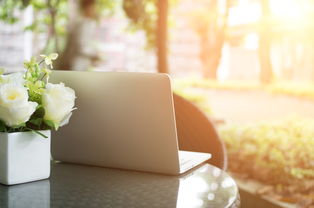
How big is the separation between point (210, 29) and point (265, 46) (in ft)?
1.63

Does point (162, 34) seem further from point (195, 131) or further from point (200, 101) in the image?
point (195, 131)

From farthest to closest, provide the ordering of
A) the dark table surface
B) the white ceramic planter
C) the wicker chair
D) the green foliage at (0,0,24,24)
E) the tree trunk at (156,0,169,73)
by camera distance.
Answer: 1. the green foliage at (0,0,24,24)
2. the tree trunk at (156,0,169,73)
3. the wicker chair
4. the white ceramic planter
5. the dark table surface

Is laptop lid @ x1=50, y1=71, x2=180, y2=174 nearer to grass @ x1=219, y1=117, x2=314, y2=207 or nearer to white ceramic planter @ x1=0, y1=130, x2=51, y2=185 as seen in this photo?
white ceramic planter @ x1=0, y1=130, x2=51, y2=185

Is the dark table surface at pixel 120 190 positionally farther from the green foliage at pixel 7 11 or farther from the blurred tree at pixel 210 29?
the green foliage at pixel 7 11

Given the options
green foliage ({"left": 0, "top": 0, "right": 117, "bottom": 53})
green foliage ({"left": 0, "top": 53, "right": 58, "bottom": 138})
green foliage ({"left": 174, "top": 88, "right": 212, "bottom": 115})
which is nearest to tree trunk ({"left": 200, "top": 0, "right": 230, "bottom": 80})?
green foliage ({"left": 174, "top": 88, "right": 212, "bottom": 115})

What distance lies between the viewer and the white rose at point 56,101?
1.24 metres

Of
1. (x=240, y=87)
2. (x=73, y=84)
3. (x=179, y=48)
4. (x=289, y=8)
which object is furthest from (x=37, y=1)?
(x=73, y=84)

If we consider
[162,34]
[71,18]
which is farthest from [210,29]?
[71,18]

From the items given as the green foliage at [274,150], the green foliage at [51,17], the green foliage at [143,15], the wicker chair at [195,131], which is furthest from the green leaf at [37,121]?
the green foliage at [51,17]

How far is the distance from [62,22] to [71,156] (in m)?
3.16

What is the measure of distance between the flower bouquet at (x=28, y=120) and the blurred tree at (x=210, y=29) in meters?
2.15

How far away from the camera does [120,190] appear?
126 cm

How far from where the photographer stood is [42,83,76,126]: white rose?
124 cm

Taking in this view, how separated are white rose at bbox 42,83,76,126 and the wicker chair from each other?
36.7 inches
